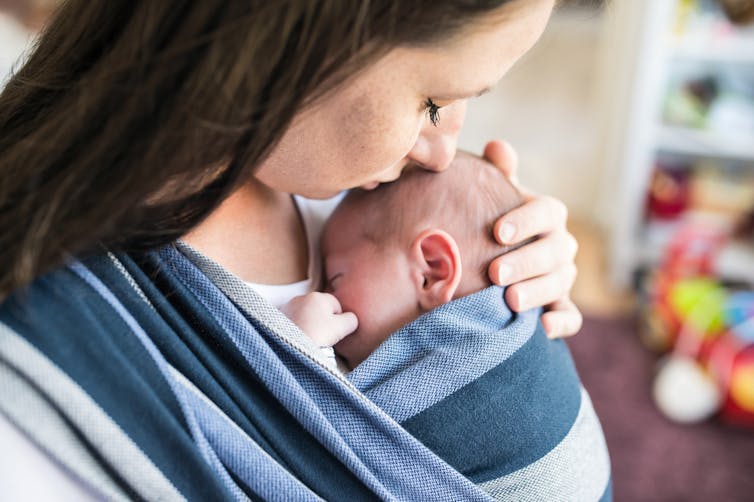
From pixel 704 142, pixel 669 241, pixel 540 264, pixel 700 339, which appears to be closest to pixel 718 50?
pixel 704 142

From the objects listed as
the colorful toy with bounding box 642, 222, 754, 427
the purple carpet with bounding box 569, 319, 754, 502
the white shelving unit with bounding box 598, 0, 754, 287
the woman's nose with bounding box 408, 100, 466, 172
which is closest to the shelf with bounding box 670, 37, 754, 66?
the white shelving unit with bounding box 598, 0, 754, 287

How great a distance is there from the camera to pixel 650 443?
193 cm

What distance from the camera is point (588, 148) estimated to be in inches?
117

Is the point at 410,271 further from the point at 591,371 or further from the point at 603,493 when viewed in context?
the point at 591,371

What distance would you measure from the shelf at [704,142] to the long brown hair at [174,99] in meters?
1.82

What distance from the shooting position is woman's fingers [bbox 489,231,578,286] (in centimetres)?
93

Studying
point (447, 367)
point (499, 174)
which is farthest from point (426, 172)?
point (447, 367)

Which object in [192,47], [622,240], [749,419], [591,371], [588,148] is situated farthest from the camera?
[588,148]

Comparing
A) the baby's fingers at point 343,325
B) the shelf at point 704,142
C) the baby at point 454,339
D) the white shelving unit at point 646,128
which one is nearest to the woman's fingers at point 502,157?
the baby at point 454,339

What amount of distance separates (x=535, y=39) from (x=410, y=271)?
34 centimetres

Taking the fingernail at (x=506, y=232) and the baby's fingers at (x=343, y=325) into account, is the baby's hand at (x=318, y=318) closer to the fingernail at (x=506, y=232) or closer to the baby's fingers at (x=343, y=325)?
the baby's fingers at (x=343, y=325)

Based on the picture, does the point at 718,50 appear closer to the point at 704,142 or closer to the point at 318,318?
the point at 704,142

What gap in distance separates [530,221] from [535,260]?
0.05 metres

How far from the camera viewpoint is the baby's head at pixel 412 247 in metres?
0.95
